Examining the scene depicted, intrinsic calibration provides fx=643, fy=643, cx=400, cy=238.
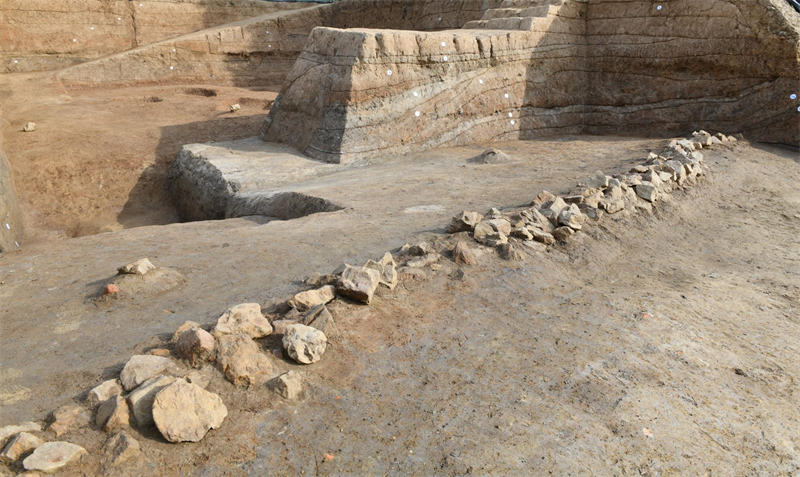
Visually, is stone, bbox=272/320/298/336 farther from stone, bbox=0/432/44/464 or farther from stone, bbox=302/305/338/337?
stone, bbox=0/432/44/464

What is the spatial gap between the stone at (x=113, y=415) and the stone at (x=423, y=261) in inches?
62.2

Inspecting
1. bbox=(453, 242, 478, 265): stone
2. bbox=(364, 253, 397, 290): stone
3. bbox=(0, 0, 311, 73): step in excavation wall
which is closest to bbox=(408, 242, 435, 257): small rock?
bbox=(453, 242, 478, 265): stone

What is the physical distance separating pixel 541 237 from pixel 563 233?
19 centimetres

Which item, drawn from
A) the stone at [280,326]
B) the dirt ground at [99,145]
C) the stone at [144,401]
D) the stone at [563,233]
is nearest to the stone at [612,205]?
the stone at [563,233]

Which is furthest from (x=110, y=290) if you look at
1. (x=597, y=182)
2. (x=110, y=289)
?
(x=597, y=182)

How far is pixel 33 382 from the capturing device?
2324 mm

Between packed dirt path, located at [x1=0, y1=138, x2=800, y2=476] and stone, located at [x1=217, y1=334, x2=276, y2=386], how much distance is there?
0.18ft

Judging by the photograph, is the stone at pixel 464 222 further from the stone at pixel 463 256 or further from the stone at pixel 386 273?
the stone at pixel 386 273

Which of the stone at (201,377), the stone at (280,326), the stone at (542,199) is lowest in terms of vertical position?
the stone at (201,377)

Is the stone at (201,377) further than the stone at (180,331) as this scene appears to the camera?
No

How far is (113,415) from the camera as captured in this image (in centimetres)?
198

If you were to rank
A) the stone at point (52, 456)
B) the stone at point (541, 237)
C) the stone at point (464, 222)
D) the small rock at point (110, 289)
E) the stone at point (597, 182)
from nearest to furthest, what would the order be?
1. the stone at point (52, 456)
2. the small rock at point (110, 289)
3. the stone at point (464, 222)
4. the stone at point (541, 237)
5. the stone at point (597, 182)

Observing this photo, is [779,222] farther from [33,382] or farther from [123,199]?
[123,199]

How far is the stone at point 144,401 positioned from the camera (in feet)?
6.58
